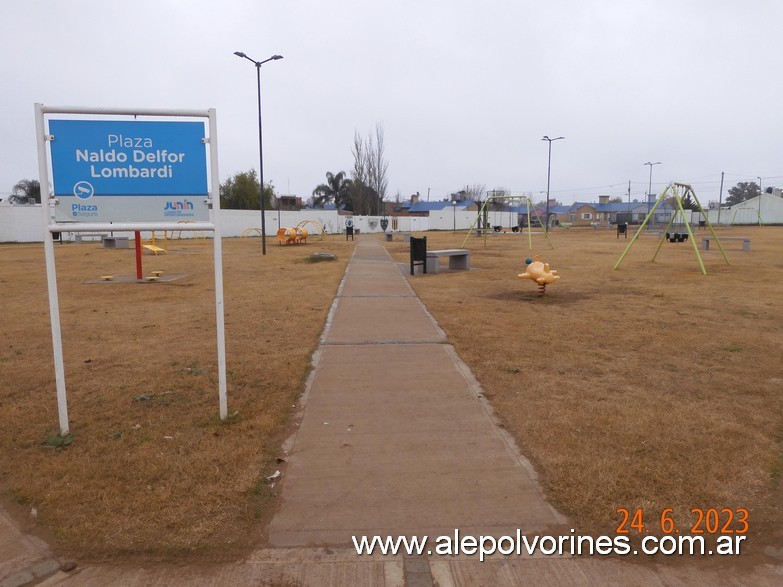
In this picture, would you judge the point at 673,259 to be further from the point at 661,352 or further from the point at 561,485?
the point at 561,485

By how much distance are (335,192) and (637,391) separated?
9271 cm

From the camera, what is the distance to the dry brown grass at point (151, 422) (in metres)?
3.28

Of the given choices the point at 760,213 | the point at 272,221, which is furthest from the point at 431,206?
the point at 272,221

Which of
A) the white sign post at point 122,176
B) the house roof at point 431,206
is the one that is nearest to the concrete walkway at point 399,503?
the white sign post at point 122,176

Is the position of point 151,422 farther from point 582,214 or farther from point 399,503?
point 582,214

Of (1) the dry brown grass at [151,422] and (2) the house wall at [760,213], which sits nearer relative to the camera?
(1) the dry brown grass at [151,422]

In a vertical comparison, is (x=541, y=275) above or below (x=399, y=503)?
above

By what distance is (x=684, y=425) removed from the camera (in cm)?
462

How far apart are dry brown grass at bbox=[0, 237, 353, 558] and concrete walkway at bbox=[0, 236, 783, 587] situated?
0.20m

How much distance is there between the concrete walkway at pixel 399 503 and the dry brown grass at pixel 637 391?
33 cm

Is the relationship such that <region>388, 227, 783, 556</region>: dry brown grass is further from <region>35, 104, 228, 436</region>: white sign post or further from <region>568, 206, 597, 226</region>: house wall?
<region>568, 206, 597, 226</region>: house wall

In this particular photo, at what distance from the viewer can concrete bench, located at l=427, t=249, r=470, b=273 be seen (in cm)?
1738

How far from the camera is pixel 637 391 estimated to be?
5531mm

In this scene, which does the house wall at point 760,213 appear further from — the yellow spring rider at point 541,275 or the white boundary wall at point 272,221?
the yellow spring rider at point 541,275
